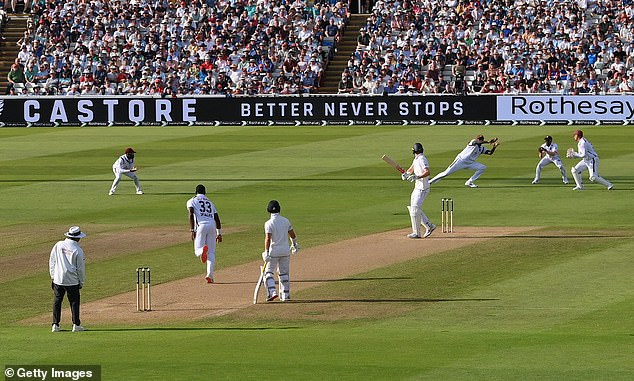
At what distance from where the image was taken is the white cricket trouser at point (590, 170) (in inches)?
1416

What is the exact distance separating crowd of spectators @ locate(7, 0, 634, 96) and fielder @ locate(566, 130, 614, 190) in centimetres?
2193

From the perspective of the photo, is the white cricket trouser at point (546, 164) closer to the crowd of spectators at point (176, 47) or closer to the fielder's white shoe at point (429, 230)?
the fielder's white shoe at point (429, 230)

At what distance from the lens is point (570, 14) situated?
6247 centimetres

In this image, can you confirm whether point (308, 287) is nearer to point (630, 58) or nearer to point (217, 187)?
point (217, 187)

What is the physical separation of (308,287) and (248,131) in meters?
35.8

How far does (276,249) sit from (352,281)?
2468 mm

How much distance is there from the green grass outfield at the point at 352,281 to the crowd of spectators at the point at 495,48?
9.88 metres

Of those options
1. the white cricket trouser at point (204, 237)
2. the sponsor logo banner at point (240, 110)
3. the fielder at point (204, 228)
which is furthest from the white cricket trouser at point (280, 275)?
the sponsor logo banner at point (240, 110)

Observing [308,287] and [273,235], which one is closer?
[273,235]

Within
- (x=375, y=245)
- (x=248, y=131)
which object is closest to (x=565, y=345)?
(x=375, y=245)

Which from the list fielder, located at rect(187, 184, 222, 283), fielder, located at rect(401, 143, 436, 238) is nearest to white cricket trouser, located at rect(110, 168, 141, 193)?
fielder, located at rect(401, 143, 436, 238)

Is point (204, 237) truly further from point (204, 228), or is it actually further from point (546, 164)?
point (546, 164)

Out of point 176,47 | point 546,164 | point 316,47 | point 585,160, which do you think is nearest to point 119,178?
point 546,164

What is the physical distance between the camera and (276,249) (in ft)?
68.4
